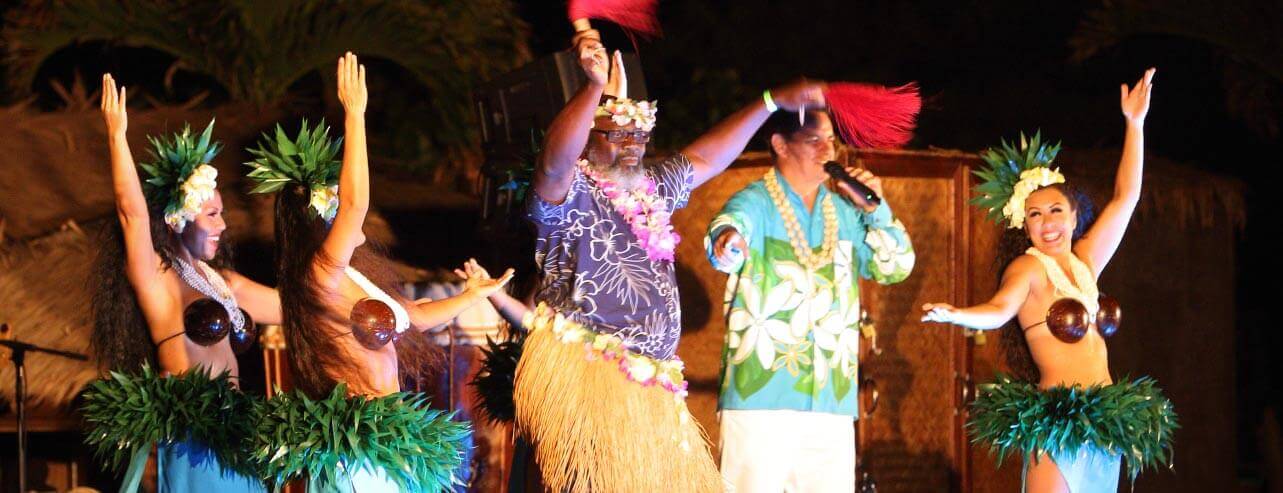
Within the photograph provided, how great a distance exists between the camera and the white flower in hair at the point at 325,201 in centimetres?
420

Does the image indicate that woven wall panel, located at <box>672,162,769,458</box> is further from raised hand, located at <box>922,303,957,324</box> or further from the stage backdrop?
raised hand, located at <box>922,303,957,324</box>

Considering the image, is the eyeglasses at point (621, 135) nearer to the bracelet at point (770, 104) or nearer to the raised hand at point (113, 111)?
the bracelet at point (770, 104)

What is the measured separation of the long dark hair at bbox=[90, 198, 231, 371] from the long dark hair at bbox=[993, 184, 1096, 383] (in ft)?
8.20

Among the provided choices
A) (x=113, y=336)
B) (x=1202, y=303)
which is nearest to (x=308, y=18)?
(x=113, y=336)

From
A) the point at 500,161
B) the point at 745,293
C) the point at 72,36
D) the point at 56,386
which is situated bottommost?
the point at 56,386

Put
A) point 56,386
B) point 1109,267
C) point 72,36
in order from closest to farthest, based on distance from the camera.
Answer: point 56,386 < point 1109,267 < point 72,36

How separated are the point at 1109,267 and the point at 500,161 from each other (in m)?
2.53

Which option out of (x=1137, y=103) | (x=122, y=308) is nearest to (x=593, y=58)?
(x=122, y=308)

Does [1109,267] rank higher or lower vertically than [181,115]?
lower

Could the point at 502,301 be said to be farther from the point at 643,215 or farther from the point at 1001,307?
the point at 1001,307

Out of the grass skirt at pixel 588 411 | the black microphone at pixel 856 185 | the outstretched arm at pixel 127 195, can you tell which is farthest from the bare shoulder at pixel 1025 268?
the outstretched arm at pixel 127 195

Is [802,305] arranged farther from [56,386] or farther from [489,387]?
[56,386]

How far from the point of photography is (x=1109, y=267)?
21.0 ft

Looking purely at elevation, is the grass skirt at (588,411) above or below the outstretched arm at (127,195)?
below
